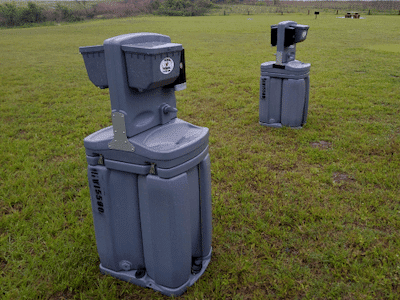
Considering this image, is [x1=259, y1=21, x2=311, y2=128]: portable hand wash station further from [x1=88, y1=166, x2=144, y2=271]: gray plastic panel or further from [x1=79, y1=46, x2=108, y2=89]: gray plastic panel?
[x1=88, y1=166, x2=144, y2=271]: gray plastic panel

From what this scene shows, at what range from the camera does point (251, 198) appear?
3.16 metres

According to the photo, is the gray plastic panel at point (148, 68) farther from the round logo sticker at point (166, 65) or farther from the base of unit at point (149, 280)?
the base of unit at point (149, 280)

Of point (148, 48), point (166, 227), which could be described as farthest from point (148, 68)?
point (166, 227)

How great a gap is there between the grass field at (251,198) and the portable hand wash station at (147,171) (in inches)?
8.7

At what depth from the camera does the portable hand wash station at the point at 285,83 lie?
14.5ft

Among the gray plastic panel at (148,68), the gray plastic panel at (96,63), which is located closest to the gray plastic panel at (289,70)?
the gray plastic panel at (148,68)

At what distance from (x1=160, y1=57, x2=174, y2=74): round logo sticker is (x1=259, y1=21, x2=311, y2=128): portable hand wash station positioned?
3044 millimetres

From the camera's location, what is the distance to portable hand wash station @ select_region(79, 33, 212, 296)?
1746 millimetres

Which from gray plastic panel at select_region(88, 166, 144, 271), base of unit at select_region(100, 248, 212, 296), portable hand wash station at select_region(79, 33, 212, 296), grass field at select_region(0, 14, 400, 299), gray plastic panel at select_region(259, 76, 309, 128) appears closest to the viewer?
portable hand wash station at select_region(79, 33, 212, 296)

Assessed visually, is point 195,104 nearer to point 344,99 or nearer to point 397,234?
point 344,99

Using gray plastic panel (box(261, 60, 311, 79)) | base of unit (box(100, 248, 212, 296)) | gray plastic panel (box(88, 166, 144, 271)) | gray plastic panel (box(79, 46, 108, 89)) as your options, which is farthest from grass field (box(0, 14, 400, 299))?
gray plastic panel (box(79, 46, 108, 89))

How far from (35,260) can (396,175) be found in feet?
11.6

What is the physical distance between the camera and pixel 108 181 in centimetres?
198

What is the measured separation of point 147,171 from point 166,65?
597mm
